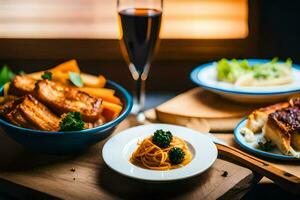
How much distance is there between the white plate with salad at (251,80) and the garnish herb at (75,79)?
0.41 meters

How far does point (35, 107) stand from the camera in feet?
4.84

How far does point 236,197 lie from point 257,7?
1.01 metres

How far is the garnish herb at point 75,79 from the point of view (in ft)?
5.62

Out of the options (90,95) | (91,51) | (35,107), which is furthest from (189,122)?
(91,51)

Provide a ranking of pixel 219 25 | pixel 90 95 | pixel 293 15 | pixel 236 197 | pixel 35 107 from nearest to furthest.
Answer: pixel 236 197 → pixel 35 107 → pixel 90 95 → pixel 293 15 → pixel 219 25

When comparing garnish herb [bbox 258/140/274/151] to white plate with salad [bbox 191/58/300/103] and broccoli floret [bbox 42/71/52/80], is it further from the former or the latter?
broccoli floret [bbox 42/71/52/80]

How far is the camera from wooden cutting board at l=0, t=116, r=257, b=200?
1.32 metres

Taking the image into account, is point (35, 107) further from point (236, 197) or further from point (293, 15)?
point (293, 15)

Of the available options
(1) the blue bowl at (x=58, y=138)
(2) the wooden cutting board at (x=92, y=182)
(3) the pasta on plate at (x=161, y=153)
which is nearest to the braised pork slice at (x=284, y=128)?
(2) the wooden cutting board at (x=92, y=182)

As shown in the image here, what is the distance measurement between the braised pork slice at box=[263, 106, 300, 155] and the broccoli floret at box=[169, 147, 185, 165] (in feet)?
1.00

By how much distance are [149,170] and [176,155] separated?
84 mm

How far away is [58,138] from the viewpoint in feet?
4.66

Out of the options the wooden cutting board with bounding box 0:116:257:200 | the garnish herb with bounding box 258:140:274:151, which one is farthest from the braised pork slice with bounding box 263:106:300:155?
the wooden cutting board with bounding box 0:116:257:200

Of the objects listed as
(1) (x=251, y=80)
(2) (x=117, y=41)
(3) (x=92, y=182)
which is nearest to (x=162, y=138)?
(3) (x=92, y=182)
